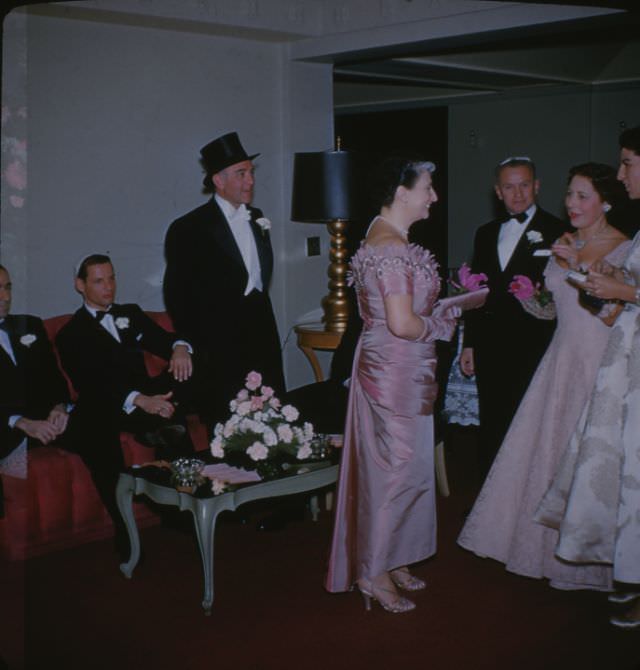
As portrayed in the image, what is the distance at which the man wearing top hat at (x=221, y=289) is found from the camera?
496cm

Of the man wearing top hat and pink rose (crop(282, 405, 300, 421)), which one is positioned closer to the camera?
pink rose (crop(282, 405, 300, 421))

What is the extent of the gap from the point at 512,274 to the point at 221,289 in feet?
4.90

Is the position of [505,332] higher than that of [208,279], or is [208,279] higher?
[208,279]

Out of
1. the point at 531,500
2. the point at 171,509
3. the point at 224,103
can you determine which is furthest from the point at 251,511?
the point at 224,103

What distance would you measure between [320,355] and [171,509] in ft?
7.85

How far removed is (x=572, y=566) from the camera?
12.8 ft

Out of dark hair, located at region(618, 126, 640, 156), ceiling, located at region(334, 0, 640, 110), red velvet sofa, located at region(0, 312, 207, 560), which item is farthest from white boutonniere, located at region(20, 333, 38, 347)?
ceiling, located at region(334, 0, 640, 110)

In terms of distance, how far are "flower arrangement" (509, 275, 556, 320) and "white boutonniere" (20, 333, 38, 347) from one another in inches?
90.3

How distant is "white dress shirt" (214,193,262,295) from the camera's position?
5043 mm

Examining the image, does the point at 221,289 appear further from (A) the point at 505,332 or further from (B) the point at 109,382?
(A) the point at 505,332

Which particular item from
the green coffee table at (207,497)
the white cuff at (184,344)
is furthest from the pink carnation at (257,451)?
the white cuff at (184,344)

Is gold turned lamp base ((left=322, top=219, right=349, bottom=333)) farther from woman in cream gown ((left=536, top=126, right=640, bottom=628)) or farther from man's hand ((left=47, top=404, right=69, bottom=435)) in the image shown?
woman in cream gown ((left=536, top=126, right=640, bottom=628))

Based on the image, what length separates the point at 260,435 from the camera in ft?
13.3

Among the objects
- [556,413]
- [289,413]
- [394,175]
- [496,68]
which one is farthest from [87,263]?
[496,68]
